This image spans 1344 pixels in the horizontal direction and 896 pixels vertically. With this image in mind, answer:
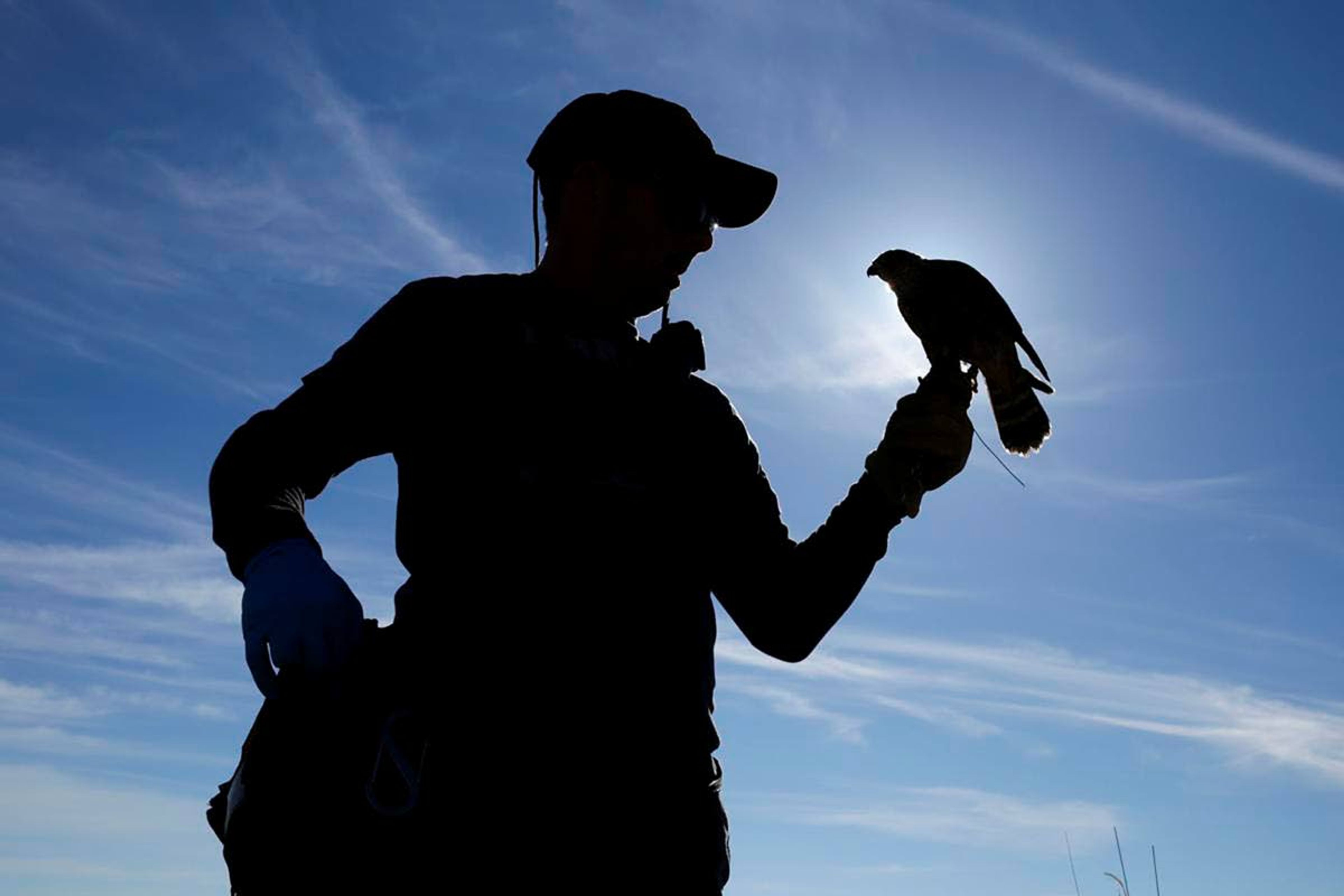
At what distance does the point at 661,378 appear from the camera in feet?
11.7

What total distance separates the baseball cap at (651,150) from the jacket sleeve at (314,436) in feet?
2.63

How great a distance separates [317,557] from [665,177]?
1669mm

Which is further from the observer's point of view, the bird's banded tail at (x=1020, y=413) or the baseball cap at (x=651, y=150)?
the bird's banded tail at (x=1020, y=413)

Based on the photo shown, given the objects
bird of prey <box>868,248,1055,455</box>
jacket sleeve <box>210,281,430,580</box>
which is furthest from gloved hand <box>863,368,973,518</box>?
jacket sleeve <box>210,281,430,580</box>

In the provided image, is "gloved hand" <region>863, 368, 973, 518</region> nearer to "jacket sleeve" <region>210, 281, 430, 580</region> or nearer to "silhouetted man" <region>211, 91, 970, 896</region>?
"silhouetted man" <region>211, 91, 970, 896</region>

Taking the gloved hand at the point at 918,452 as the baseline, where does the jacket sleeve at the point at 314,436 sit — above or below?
below

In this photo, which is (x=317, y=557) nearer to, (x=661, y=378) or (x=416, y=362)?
(x=416, y=362)

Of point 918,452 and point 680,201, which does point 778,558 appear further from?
point 680,201

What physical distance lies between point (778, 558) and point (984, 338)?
152 centimetres

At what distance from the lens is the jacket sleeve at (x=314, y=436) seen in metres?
3.04

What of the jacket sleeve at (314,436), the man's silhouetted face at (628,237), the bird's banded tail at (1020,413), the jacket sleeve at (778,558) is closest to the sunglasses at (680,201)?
the man's silhouetted face at (628,237)

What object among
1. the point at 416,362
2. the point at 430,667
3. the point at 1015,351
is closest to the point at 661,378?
the point at 416,362

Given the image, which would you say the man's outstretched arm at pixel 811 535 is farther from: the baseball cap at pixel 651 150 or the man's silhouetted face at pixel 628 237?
the baseball cap at pixel 651 150

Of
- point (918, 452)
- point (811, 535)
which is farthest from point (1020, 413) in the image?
point (811, 535)
